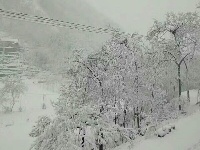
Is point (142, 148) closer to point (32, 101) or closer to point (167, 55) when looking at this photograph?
point (167, 55)

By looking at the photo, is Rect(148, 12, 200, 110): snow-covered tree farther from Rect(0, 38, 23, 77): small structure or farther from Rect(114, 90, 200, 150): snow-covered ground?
Rect(0, 38, 23, 77): small structure

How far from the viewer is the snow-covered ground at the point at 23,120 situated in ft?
158

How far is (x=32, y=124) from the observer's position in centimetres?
6081

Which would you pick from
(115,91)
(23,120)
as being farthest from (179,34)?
(23,120)

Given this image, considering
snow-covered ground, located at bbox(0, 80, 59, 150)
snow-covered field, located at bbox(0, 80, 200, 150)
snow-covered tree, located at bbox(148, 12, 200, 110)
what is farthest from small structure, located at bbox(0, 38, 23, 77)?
snow-covered tree, located at bbox(148, 12, 200, 110)

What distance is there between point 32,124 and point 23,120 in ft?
15.8

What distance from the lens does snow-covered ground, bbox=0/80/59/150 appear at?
48122 mm

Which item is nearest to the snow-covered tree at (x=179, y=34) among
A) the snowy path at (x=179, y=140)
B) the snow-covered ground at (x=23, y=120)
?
the snowy path at (x=179, y=140)

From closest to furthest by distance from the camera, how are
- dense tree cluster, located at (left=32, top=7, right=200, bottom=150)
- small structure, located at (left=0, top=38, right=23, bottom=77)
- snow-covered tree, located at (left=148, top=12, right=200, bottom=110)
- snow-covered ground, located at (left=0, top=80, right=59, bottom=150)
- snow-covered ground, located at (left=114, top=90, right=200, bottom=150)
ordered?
dense tree cluster, located at (left=32, top=7, right=200, bottom=150) < snow-covered ground, located at (left=114, top=90, right=200, bottom=150) < snow-covered tree, located at (left=148, top=12, right=200, bottom=110) < snow-covered ground, located at (left=0, top=80, right=59, bottom=150) < small structure, located at (left=0, top=38, right=23, bottom=77)

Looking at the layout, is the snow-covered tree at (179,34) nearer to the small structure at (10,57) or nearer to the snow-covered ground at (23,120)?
the snow-covered ground at (23,120)

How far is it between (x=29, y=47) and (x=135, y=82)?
168112 millimetres

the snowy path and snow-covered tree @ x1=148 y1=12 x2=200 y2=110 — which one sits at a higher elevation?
snow-covered tree @ x1=148 y1=12 x2=200 y2=110

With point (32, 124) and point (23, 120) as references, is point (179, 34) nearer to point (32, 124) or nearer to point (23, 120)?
point (32, 124)

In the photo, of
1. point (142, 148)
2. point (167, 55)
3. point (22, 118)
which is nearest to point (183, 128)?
point (142, 148)
